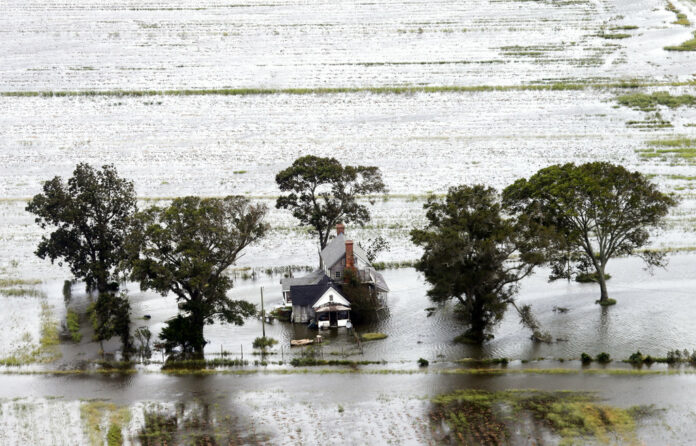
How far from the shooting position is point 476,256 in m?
53.0

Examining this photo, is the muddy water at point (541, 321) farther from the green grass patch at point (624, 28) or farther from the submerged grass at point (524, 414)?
the green grass patch at point (624, 28)

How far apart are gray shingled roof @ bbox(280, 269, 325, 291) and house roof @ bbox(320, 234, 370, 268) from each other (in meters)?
0.99

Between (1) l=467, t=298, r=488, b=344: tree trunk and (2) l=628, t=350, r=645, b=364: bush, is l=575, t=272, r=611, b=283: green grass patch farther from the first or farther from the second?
(2) l=628, t=350, r=645, b=364: bush

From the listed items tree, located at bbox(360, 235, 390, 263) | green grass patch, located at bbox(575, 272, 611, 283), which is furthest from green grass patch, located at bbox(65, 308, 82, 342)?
green grass patch, located at bbox(575, 272, 611, 283)

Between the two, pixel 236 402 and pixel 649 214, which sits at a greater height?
pixel 649 214

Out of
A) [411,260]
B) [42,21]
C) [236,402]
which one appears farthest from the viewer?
[42,21]

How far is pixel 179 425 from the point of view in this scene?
142ft

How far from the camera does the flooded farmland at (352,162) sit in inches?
1752

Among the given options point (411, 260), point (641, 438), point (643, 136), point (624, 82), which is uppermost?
point (624, 82)

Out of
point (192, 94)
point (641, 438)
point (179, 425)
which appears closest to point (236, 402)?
point (179, 425)

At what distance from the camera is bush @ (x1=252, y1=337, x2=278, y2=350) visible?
178 feet

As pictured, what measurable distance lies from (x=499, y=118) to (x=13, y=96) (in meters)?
63.1

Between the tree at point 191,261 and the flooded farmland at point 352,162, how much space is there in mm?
2312

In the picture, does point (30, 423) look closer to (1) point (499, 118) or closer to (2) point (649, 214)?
(2) point (649, 214)
